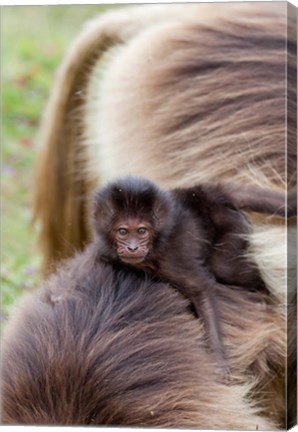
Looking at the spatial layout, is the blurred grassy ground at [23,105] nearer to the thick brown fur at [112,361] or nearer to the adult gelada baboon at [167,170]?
the adult gelada baboon at [167,170]

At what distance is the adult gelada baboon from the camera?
3010 mm

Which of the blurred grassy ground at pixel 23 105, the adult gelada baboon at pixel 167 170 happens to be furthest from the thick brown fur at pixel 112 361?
the blurred grassy ground at pixel 23 105

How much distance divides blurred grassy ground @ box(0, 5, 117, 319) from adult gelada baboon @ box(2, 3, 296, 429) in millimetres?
102

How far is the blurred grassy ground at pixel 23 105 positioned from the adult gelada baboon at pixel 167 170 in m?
0.10

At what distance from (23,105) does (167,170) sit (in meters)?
1.40

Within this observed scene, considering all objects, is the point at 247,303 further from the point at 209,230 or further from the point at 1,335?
the point at 1,335

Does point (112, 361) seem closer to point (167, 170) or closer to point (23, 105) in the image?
point (167, 170)

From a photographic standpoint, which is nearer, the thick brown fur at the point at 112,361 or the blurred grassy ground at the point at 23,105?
the thick brown fur at the point at 112,361

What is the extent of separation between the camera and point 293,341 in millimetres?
3375

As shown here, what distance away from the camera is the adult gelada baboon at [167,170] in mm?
3010

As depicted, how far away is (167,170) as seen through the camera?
3.74 m

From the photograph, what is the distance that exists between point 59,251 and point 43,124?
80cm

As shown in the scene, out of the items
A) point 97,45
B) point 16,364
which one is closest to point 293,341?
point 16,364

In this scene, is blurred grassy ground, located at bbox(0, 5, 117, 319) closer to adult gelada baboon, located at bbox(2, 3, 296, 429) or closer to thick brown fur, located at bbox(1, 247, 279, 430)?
adult gelada baboon, located at bbox(2, 3, 296, 429)
